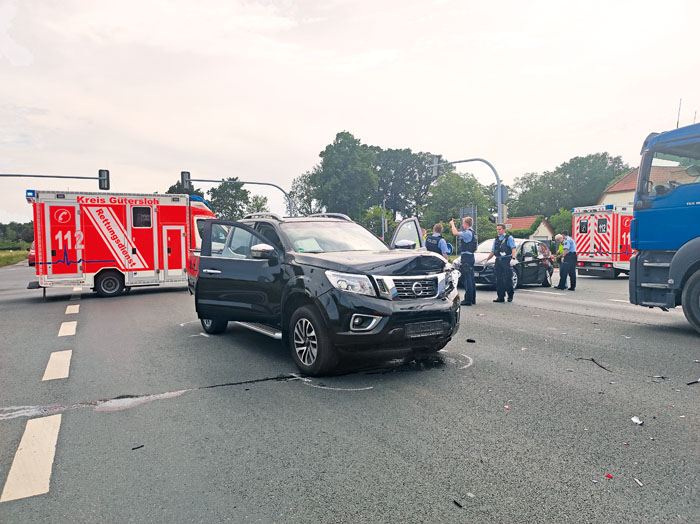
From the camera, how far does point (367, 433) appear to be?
3.90 metres

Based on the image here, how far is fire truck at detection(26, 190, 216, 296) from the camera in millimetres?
13680

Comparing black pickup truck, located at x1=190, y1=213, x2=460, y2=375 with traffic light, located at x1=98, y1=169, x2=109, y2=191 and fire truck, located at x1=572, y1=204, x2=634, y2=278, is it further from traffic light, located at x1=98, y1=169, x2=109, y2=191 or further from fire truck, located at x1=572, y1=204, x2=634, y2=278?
traffic light, located at x1=98, y1=169, x2=109, y2=191

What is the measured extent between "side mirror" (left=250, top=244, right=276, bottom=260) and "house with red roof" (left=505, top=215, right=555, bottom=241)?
151ft

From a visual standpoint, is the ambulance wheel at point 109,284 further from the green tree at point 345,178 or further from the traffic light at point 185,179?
the green tree at point 345,178

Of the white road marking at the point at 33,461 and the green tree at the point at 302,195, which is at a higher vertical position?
the green tree at the point at 302,195

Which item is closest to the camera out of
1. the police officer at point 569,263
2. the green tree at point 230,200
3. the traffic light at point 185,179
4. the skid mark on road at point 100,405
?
the skid mark on road at point 100,405

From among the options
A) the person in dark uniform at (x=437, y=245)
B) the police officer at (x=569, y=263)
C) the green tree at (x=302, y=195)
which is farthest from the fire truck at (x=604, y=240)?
the green tree at (x=302, y=195)

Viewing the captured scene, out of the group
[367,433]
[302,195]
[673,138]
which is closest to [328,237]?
[367,433]

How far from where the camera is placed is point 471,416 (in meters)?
4.23

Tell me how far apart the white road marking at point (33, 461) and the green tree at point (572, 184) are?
83.3 m

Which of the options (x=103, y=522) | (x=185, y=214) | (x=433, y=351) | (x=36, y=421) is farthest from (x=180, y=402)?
(x=185, y=214)

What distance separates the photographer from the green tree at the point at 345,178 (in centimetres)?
6925

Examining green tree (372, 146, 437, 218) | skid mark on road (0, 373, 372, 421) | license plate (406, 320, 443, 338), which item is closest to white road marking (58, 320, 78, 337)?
skid mark on road (0, 373, 372, 421)

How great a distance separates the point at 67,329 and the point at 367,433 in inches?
281
